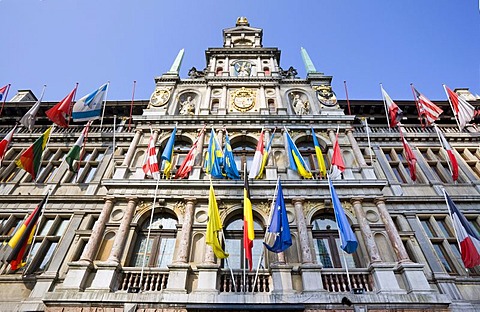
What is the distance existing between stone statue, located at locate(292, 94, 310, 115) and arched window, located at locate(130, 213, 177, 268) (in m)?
10.9

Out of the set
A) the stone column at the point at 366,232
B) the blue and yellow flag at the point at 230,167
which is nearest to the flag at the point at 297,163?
the stone column at the point at 366,232

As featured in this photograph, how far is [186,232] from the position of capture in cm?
1275

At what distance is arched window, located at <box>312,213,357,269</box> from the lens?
12.5m

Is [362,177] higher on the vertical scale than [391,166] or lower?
lower

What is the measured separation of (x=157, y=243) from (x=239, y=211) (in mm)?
4033

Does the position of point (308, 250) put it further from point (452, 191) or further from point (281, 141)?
point (452, 191)

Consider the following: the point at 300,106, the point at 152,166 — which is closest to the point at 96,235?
the point at 152,166

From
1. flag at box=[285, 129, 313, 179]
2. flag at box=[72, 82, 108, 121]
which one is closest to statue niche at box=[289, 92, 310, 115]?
flag at box=[285, 129, 313, 179]

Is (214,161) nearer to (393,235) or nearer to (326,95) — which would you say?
(393,235)

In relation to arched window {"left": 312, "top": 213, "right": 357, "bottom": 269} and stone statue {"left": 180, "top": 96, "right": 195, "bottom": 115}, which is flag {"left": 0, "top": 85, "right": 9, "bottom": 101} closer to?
stone statue {"left": 180, "top": 96, "right": 195, "bottom": 115}

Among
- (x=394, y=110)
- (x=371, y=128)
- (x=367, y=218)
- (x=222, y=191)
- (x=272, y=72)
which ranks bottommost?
Result: (x=367, y=218)

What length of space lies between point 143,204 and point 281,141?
8503 millimetres

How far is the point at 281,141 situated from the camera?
56.9 ft

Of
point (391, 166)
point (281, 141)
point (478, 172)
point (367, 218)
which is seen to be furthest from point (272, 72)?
point (478, 172)
